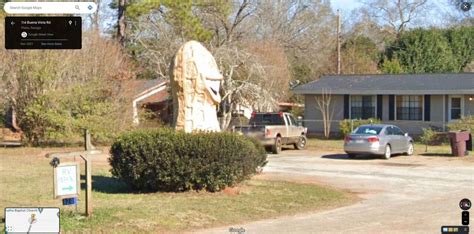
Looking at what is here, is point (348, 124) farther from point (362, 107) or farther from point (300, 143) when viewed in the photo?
point (300, 143)

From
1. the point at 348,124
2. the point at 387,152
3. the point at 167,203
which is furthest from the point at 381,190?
the point at 348,124

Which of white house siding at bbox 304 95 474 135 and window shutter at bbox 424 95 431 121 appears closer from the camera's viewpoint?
white house siding at bbox 304 95 474 135

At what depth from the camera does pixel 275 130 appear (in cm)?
3167

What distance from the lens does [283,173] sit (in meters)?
22.5

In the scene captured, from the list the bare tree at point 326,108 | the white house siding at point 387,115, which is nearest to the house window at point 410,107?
the white house siding at point 387,115

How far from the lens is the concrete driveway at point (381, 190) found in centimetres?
1225

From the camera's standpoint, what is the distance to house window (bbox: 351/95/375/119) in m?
41.6

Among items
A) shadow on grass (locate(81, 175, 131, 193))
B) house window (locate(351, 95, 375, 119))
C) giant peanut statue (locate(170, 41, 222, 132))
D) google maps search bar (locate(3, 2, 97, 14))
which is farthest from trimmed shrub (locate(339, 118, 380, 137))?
google maps search bar (locate(3, 2, 97, 14))

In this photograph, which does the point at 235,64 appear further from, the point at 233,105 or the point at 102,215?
the point at 102,215

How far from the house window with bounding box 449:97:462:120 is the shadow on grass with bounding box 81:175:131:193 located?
2454 centimetres

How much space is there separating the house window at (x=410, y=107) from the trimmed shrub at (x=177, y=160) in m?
25.9

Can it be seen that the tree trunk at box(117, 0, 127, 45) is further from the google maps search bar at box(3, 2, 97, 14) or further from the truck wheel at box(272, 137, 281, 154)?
the google maps search bar at box(3, 2, 97, 14)

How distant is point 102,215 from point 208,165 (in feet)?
11.3

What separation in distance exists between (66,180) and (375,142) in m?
18.3
